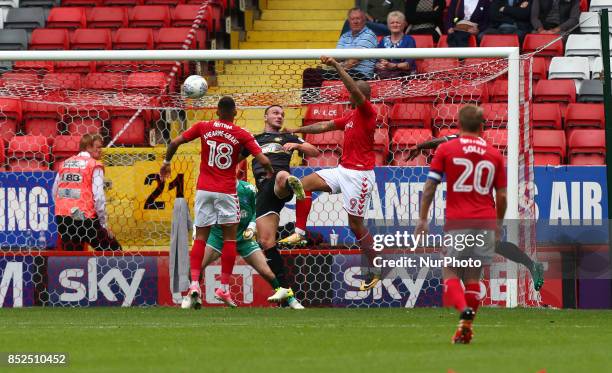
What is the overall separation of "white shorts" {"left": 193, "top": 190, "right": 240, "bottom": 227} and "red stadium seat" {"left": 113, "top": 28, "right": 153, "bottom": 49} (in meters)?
6.29

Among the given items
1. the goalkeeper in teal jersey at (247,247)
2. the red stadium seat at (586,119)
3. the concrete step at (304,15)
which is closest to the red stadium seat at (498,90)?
the red stadium seat at (586,119)

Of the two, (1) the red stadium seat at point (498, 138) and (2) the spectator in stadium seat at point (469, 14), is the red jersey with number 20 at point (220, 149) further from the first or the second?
(2) the spectator in stadium seat at point (469, 14)

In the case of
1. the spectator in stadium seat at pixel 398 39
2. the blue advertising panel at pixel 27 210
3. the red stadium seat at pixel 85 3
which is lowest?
the blue advertising panel at pixel 27 210

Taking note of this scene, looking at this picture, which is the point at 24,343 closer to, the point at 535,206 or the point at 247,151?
the point at 247,151

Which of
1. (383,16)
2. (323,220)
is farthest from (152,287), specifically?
(383,16)

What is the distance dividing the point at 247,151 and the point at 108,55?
2198 millimetres

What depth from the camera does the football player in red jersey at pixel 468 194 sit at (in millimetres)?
10055

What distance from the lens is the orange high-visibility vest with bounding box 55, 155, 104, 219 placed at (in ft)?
49.0

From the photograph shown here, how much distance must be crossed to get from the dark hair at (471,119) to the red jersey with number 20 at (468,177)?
0.24ft

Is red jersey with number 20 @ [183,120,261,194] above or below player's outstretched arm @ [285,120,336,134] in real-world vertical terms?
below

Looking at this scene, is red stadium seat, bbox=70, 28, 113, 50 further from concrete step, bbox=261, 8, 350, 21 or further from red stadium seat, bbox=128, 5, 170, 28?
concrete step, bbox=261, 8, 350, 21

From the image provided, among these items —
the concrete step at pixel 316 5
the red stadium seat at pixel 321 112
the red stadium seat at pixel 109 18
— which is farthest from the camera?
the concrete step at pixel 316 5

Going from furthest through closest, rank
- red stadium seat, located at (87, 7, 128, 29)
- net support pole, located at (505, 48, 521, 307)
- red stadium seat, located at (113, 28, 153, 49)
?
red stadium seat, located at (87, 7, 128, 29), red stadium seat, located at (113, 28, 153, 49), net support pole, located at (505, 48, 521, 307)

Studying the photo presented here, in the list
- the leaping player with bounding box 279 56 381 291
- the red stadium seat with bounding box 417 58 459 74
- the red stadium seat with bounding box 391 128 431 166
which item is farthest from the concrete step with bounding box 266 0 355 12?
the leaping player with bounding box 279 56 381 291
